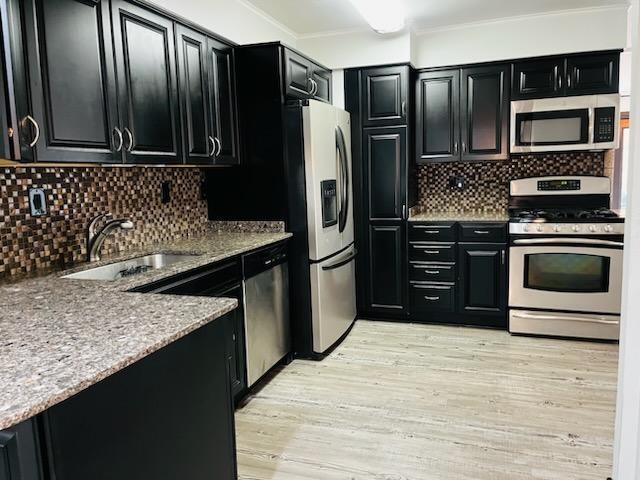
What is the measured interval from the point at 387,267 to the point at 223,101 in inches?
77.6

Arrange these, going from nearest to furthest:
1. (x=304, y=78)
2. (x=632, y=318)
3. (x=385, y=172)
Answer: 1. (x=632, y=318)
2. (x=304, y=78)
3. (x=385, y=172)

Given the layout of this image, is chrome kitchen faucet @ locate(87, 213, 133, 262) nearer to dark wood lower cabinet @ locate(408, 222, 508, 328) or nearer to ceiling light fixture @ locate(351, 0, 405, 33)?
ceiling light fixture @ locate(351, 0, 405, 33)

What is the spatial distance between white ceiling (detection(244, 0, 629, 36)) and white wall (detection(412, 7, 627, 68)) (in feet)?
0.24

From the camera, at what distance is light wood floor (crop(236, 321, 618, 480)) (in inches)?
87.5

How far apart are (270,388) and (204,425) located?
154 centimetres

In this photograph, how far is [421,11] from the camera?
12.1 ft

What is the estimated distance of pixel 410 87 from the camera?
4.17 m

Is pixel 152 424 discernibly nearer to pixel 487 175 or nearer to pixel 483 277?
pixel 483 277

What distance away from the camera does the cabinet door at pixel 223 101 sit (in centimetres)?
303

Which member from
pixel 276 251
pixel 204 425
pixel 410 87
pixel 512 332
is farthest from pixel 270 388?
pixel 410 87

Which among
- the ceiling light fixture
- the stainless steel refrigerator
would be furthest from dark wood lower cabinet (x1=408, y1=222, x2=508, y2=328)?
the ceiling light fixture

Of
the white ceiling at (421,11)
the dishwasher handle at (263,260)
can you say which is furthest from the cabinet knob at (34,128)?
the white ceiling at (421,11)

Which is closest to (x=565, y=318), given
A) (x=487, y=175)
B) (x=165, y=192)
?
(x=487, y=175)

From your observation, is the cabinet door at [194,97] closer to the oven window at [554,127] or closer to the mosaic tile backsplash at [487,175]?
the mosaic tile backsplash at [487,175]
